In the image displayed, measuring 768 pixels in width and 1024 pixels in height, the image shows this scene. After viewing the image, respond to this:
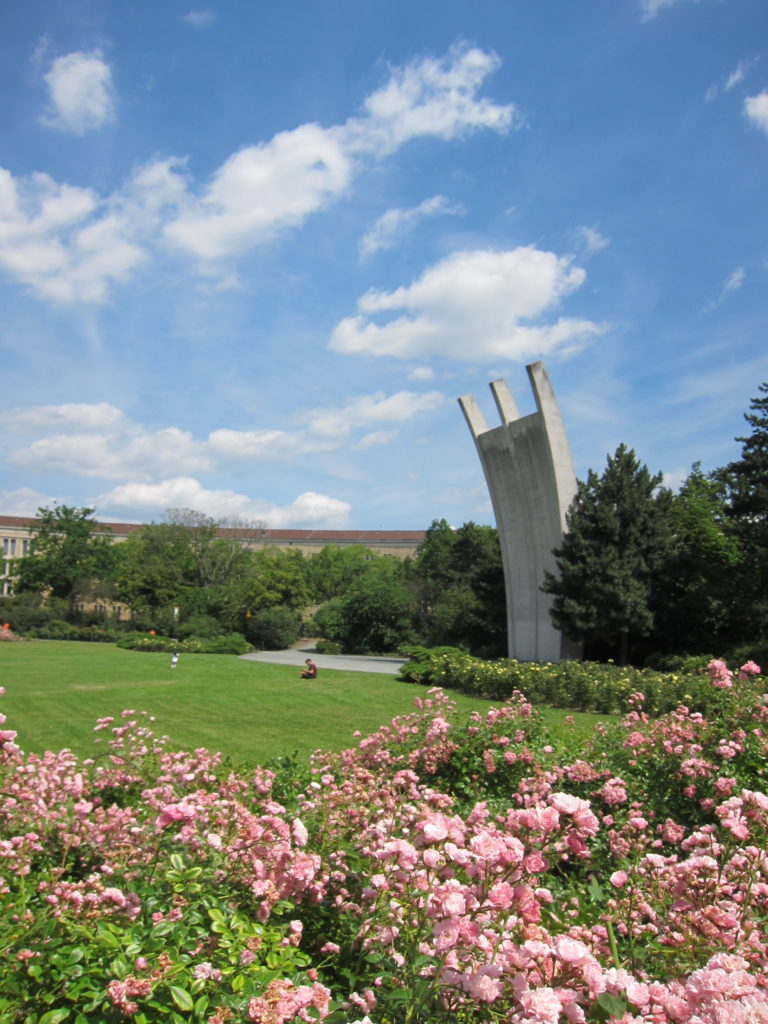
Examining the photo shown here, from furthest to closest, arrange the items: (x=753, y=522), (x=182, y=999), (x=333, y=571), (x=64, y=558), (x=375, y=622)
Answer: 1. (x=333, y=571)
2. (x=64, y=558)
3. (x=375, y=622)
4. (x=753, y=522)
5. (x=182, y=999)

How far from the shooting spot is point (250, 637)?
42.0 m

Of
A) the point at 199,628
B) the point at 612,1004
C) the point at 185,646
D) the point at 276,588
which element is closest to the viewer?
the point at 612,1004

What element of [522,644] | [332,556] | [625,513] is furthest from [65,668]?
[332,556]

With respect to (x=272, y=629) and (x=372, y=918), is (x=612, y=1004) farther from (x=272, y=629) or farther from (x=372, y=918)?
(x=272, y=629)

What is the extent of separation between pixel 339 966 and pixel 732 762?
317cm

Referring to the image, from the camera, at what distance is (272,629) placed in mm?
40656

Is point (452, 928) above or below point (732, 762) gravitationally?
above

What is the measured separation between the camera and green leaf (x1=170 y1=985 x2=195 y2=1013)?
5.25 feet

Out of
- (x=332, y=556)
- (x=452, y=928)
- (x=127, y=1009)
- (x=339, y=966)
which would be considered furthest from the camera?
(x=332, y=556)

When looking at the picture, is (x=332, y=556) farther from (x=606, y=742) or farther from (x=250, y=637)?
(x=606, y=742)

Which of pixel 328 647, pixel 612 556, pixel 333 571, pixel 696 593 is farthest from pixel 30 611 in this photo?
pixel 696 593

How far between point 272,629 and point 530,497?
73.3ft

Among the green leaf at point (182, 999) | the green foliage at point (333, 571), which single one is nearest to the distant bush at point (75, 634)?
the green foliage at point (333, 571)

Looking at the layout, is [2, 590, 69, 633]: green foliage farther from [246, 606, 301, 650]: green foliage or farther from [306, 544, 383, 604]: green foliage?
[306, 544, 383, 604]: green foliage
